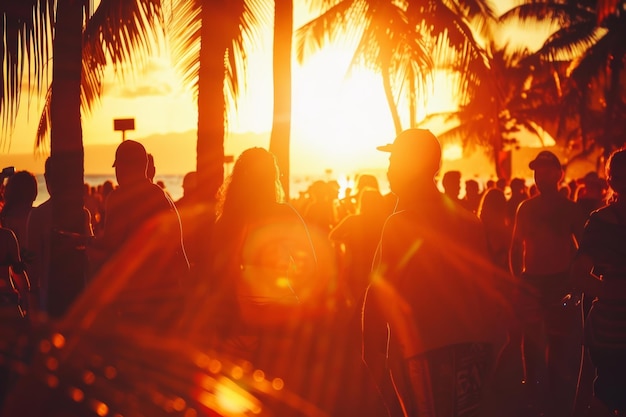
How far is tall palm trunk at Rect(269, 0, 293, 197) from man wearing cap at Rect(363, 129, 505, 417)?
774cm

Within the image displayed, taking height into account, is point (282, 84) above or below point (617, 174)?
above

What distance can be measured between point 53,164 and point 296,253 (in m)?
1.83

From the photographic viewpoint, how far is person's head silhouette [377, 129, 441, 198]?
3.01 metres

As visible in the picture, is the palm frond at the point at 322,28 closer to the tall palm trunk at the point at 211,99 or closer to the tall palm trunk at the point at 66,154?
the tall palm trunk at the point at 211,99

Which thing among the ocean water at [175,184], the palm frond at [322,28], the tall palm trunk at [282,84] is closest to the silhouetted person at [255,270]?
the ocean water at [175,184]

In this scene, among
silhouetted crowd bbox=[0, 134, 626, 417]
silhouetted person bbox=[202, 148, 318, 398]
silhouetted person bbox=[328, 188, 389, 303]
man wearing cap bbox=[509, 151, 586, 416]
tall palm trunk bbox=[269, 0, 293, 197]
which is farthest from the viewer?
tall palm trunk bbox=[269, 0, 293, 197]

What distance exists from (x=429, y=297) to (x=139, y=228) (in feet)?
7.38

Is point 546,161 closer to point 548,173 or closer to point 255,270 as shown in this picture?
point 548,173

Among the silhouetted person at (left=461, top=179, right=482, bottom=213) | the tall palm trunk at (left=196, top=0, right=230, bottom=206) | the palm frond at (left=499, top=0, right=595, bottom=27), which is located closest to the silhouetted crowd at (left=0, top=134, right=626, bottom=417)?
the tall palm trunk at (left=196, top=0, right=230, bottom=206)

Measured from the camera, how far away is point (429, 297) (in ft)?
9.52

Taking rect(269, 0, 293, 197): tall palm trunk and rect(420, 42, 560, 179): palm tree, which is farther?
rect(420, 42, 560, 179): palm tree

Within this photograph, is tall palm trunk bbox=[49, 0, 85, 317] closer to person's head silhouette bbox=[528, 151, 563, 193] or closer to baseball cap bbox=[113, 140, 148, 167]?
baseball cap bbox=[113, 140, 148, 167]

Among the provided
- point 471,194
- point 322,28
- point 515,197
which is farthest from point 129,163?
point 322,28

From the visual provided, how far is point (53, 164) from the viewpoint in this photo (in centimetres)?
452
